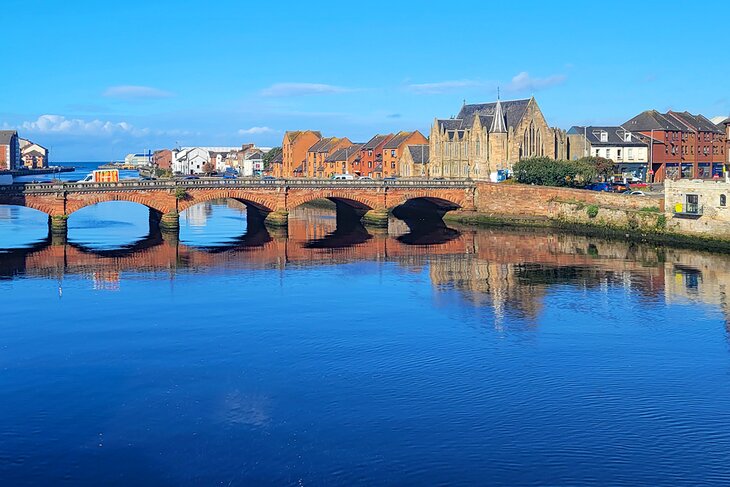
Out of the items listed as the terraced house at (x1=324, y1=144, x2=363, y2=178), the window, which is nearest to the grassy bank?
the window

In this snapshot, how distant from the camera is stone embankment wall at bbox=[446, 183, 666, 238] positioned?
92750 mm

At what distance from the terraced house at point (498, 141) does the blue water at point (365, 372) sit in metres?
59.5

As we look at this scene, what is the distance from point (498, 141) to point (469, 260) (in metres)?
58.5

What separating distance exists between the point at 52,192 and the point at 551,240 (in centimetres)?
5335

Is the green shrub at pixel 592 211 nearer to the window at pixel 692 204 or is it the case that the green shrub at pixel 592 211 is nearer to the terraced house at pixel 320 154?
the window at pixel 692 204

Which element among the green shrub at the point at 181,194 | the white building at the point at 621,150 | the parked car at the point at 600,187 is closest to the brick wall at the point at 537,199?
the parked car at the point at 600,187

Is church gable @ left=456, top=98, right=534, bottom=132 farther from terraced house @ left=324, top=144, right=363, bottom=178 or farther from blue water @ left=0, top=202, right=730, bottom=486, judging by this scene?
blue water @ left=0, top=202, right=730, bottom=486

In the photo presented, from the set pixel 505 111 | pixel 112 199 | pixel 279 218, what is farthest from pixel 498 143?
pixel 112 199

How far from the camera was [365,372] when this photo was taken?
1661 inches

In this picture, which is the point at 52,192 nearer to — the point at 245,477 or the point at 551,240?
the point at 551,240

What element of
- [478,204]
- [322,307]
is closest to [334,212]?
[478,204]

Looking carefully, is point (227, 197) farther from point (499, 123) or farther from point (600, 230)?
point (499, 123)

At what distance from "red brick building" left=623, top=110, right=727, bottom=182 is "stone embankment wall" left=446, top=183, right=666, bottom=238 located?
1502 inches

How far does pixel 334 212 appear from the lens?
144 meters
